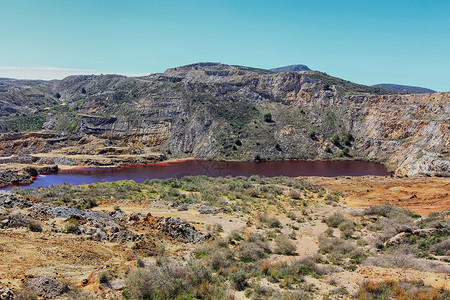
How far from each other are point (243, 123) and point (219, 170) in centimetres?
2275

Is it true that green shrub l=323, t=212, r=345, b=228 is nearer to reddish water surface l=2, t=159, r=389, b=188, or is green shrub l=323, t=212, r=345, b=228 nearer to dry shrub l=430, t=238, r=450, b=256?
dry shrub l=430, t=238, r=450, b=256

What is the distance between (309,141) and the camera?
231ft

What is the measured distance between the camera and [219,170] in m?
56.9

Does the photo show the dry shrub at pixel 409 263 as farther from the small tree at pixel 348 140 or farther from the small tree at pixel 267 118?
the small tree at pixel 267 118

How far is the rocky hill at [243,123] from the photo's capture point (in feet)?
204

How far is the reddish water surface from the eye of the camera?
5094 cm

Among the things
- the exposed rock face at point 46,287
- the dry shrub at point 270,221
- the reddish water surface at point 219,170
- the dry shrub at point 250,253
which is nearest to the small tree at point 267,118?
the reddish water surface at point 219,170

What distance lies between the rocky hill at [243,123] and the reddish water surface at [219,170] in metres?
4.17

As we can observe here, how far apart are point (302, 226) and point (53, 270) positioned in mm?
16244

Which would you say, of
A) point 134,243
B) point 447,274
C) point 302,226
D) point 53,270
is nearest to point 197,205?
point 302,226

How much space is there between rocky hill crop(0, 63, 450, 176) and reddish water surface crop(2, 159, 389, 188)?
4170mm

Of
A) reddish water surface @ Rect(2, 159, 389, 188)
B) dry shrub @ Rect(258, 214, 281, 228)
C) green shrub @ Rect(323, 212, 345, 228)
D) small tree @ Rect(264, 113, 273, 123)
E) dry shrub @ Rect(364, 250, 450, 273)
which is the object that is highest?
small tree @ Rect(264, 113, 273, 123)

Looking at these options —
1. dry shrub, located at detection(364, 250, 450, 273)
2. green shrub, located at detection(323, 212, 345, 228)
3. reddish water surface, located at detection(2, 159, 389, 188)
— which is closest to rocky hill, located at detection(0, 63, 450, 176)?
reddish water surface, located at detection(2, 159, 389, 188)

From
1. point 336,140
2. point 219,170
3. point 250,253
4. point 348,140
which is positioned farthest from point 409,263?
point 348,140
